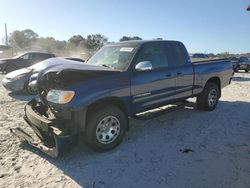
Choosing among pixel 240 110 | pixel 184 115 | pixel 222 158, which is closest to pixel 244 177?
pixel 222 158

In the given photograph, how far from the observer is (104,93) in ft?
13.8

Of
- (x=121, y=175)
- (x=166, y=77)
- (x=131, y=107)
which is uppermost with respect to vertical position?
(x=166, y=77)

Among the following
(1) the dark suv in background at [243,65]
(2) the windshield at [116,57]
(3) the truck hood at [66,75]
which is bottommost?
(1) the dark suv in background at [243,65]

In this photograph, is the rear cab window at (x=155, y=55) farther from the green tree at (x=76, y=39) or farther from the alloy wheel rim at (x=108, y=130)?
the green tree at (x=76, y=39)

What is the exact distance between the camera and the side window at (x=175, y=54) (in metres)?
5.71

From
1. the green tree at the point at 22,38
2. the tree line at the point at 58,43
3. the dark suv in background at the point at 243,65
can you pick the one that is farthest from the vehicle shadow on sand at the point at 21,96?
the green tree at the point at 22,38

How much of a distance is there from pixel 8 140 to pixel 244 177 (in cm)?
428

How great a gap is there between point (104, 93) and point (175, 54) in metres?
2.46

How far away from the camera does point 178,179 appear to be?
3541 mm

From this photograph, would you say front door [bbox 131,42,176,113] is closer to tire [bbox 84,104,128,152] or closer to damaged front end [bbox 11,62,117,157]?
tire [bbox 84,104,128,152]

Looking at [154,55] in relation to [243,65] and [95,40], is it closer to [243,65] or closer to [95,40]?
[243,65]

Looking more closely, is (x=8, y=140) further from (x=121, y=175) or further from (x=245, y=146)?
(x=245, y=146)

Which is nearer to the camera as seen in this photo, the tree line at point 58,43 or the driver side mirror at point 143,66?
the driver side mirror at point 143,66

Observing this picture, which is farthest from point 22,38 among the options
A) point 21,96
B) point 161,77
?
point 161,77
